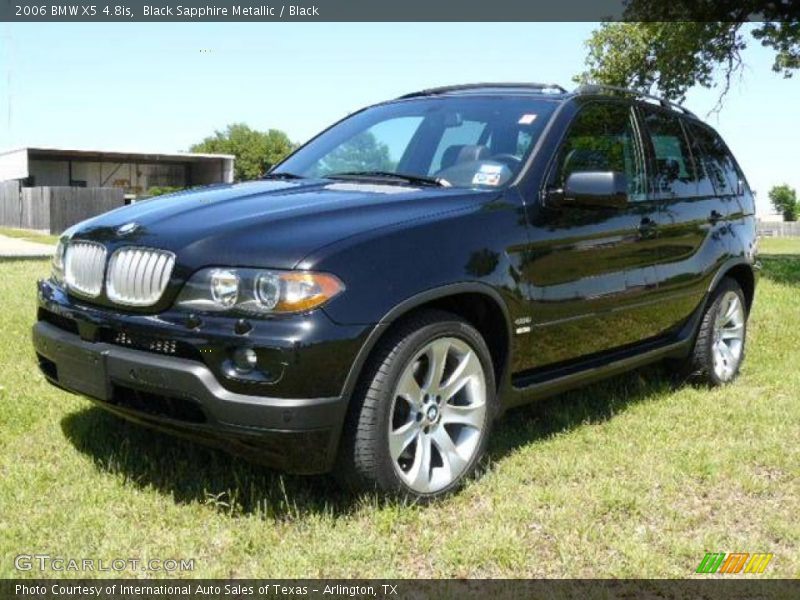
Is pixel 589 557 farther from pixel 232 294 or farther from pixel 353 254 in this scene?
pixel 232 294

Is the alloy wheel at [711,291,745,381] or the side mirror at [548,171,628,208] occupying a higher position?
the side mirror at [548,171,628,208]

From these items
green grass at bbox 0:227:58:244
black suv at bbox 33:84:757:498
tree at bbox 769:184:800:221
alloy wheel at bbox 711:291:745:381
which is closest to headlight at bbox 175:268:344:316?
black suv at bbox 33:84:757:498

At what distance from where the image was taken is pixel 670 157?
5.53 metres

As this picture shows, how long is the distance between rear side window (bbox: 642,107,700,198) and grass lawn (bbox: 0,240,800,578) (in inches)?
55.4

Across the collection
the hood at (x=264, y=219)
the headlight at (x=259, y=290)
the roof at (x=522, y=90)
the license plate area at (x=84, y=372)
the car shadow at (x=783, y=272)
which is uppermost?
the roof at (x=522, y=90)

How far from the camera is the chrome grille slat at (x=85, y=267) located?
3.67 m

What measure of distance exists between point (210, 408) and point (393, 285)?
857 millimetres

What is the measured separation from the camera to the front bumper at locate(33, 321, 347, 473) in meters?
3.22

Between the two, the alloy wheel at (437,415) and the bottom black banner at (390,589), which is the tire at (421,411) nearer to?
the alloy wheel at (437,415)

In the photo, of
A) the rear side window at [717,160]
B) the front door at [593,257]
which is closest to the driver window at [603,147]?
the front door at [593,257]

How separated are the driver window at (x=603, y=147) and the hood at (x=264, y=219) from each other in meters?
0.69

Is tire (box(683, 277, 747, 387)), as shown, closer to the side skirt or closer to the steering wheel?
the side skirt

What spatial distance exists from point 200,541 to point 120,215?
1595 mm

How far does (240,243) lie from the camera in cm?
335
